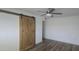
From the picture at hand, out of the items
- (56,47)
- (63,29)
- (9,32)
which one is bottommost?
(56,47)

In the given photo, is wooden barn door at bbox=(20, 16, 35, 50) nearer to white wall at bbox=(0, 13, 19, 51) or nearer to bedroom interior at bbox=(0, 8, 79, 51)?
bedroom interior at bbox=(0, 8, 79, 51)

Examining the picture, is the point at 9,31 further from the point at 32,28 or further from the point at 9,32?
the point at 32,28

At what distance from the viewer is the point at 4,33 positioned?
3.22m

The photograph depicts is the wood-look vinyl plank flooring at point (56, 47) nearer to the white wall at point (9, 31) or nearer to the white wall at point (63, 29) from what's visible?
the white wall at point (63, 29)

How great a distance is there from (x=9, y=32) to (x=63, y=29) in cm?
416

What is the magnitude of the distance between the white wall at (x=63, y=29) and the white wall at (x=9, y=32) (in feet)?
12.2

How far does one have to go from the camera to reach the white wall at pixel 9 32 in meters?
3.15

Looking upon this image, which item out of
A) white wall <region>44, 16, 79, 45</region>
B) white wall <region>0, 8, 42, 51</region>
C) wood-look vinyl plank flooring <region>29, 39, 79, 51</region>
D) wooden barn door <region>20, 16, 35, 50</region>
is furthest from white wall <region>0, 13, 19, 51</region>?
white wall <region>44, 16, 79, 45</region>

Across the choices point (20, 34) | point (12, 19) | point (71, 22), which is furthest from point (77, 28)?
point (12, 19)

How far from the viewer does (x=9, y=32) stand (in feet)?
11.2

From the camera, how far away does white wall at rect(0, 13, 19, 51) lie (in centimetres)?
315

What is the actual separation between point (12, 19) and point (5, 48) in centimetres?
116

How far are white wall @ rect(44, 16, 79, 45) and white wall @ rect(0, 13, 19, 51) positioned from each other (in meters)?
3.70

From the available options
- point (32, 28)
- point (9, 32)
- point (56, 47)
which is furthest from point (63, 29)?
point (9, 32)
